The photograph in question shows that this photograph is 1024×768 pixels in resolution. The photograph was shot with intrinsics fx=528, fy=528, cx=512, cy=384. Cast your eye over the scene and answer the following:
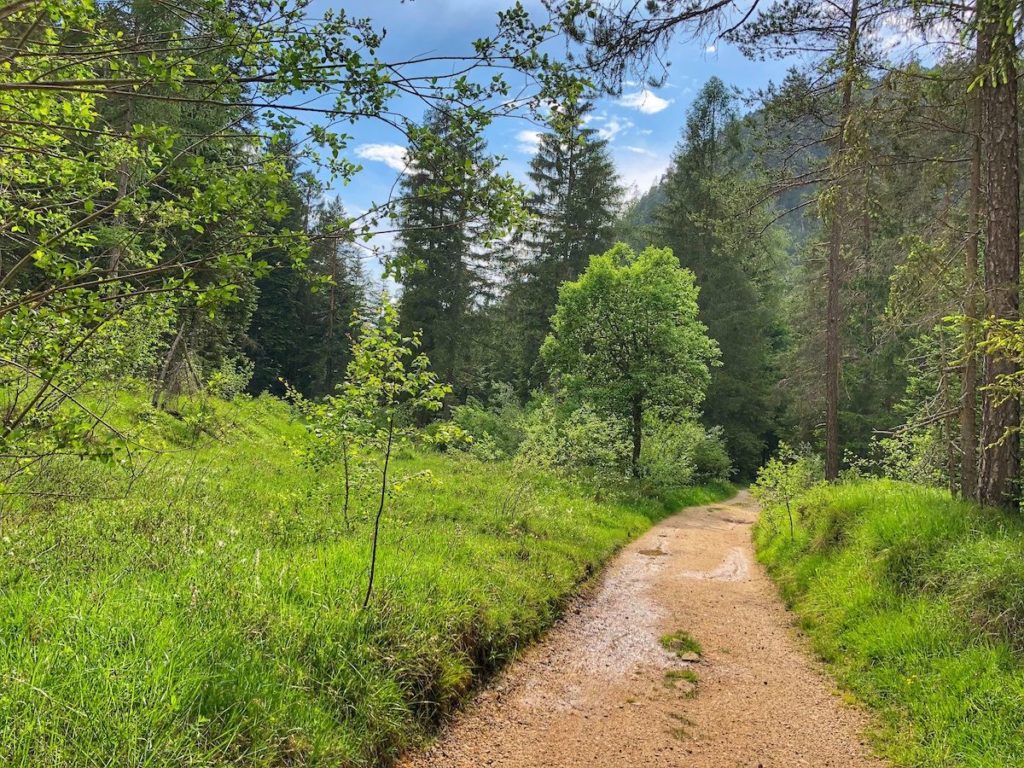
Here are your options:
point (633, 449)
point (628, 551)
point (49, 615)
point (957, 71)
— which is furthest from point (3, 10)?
point (633, 449)

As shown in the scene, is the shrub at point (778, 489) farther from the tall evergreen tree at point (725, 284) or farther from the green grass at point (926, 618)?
the tall evergreen tree at point (725, 284)

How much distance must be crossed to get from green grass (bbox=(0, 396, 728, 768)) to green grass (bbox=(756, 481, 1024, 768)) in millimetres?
3128

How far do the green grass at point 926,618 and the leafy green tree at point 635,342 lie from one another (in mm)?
9414

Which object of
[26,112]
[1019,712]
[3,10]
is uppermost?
[26,112]

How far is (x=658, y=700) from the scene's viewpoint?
4.64m

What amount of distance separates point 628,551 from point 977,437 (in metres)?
5.90

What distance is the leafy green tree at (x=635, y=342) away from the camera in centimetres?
1711

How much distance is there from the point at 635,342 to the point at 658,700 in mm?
13758

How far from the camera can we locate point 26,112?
3.13 m

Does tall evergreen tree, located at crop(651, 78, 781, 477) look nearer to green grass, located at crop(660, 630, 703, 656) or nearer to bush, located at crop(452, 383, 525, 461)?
bush, located at crop(452, 383, 525, 461)

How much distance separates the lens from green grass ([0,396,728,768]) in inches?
101

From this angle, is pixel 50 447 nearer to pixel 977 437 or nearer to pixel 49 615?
pixel 49 615

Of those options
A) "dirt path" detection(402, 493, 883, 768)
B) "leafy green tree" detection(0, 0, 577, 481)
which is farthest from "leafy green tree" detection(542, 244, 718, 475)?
"leafy green tree" detection(0, 0, 577, 481)

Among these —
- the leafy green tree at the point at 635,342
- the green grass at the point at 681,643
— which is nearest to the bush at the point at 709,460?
the leafy green tree at the point at 635,342
